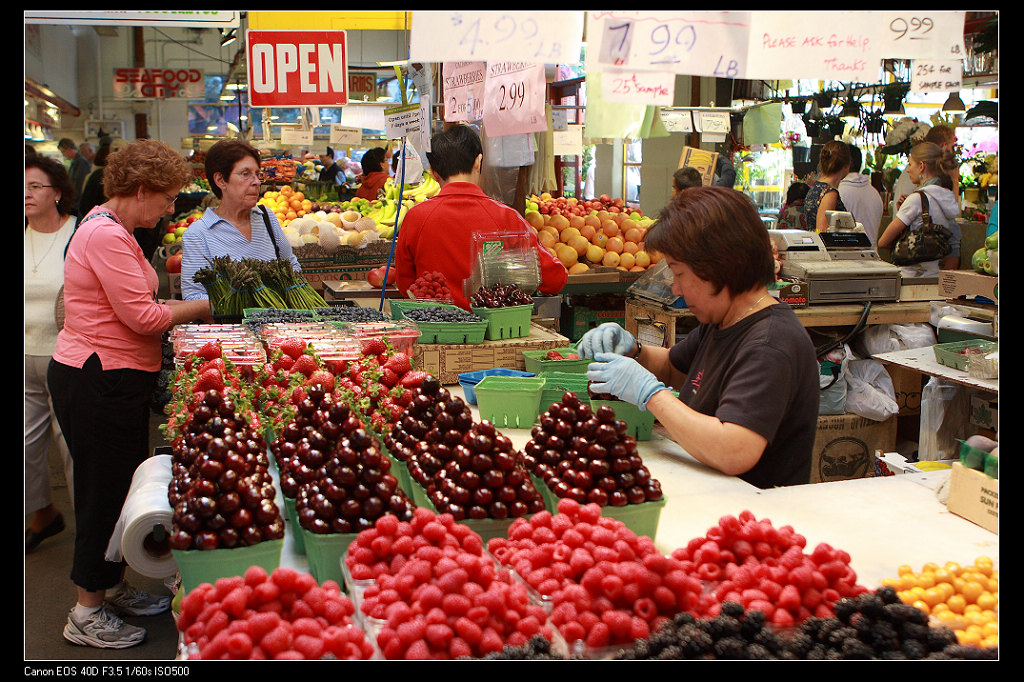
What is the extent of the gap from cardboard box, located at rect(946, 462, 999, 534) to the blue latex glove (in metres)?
0.85

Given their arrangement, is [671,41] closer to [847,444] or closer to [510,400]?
[510,400]

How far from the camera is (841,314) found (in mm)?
5754

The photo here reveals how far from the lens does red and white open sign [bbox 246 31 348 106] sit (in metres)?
5.87

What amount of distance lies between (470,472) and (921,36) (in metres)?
2.11

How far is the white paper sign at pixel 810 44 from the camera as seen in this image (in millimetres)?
2541

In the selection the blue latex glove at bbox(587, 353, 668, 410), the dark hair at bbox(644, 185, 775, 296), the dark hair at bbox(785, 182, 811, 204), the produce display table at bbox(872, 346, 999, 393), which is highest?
the dark hair at bbox(785, 182, 811, 204)

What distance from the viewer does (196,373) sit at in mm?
2908

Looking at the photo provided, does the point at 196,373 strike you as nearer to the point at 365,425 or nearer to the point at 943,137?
the point at 365,425

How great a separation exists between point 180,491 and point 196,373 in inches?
37.4

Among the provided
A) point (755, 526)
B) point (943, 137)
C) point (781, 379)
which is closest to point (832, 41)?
point (781, 379)

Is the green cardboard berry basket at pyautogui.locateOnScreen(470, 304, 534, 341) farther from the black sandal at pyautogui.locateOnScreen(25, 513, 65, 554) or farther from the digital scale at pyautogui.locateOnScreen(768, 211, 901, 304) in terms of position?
the black sandal at pyautogui.locateOnScreen(25, 513, 65, 554)

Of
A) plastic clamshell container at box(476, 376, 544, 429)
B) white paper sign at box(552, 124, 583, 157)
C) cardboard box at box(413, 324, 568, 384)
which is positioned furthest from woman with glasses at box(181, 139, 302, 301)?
white paper sign at box(552, 124, 583, 157)

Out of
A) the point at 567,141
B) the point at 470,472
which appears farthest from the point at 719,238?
the point at 567,141

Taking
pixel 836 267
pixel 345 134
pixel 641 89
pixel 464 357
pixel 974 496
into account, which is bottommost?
pixel 974 496
